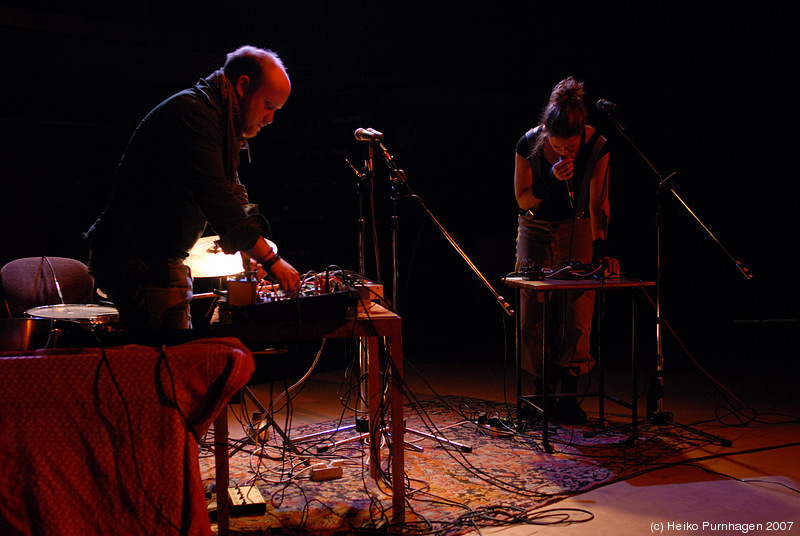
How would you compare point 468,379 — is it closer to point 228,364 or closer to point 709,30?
point 228,364

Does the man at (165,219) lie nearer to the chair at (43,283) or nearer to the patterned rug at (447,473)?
the patterned rug at (447,473)

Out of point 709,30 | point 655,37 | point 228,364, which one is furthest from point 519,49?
point 228,364

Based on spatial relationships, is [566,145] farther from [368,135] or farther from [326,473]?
[326,473]

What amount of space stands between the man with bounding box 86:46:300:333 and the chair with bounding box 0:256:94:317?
2109 mm

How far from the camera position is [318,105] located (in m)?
6.39

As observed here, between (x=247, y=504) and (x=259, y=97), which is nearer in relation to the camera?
(x=259, y=97)

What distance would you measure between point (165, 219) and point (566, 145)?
2.20m

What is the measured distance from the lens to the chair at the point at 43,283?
3.82 meters

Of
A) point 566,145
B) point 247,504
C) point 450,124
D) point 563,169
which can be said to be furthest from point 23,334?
point 450,124

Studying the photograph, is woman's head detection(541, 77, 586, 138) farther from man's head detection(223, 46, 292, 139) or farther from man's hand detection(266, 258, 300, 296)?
man's hand detection(266, 258, 300, 296)

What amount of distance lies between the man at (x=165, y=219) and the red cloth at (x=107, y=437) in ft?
0.86

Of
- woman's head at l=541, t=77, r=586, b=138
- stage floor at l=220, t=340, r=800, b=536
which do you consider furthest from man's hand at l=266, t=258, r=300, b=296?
woman's head at l=541, t=77, r=586, b=138

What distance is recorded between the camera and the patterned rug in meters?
2.24

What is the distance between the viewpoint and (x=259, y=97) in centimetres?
213
